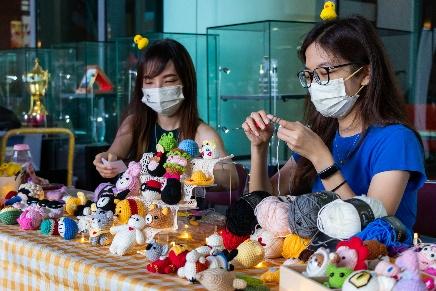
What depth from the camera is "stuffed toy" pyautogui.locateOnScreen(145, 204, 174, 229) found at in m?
1.57

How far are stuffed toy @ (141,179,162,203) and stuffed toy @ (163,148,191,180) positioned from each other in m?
0.04

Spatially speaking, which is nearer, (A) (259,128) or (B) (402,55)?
(A) (259,128)

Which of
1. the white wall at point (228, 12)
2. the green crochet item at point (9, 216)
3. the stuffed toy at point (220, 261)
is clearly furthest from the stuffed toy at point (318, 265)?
the white wall at point (228, 12)

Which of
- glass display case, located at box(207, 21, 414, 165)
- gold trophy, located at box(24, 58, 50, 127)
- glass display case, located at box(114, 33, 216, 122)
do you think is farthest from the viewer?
gold trophy, located at box(24, 58, 50, 127)

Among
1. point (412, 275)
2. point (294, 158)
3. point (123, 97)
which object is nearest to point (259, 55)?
point (123, 97)

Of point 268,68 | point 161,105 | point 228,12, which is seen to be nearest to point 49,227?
point 161,105

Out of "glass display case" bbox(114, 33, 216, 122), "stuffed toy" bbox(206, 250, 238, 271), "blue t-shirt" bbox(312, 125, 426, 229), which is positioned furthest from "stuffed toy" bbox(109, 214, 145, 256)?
"glass display case" bbox(114, 33, 216, 122)

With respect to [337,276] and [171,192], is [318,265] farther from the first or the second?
[171,192]

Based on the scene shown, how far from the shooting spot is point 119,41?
541 centimetres

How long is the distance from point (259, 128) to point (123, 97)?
3701 millimetres

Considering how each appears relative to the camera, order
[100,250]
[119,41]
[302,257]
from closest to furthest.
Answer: [302,257] → [100,250] → [119,41]

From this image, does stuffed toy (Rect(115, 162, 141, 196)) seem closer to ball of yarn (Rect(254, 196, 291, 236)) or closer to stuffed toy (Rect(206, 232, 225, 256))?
stuffed toy (Rect(206, 232, 225, 256))

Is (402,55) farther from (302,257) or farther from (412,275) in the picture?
(412,275)

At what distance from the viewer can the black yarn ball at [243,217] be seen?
1502mm
